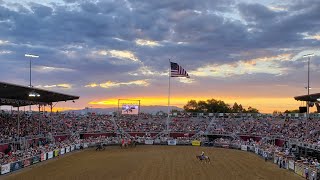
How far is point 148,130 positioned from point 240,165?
3685 cm

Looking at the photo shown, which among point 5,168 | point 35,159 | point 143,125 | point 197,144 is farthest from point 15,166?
point 143,125

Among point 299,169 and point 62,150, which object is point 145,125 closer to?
point 62,150

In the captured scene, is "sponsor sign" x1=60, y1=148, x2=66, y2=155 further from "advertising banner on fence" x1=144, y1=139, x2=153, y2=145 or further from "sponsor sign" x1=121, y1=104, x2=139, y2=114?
"sponsor sign" x1=121, y1=104, x2=139, y2=114

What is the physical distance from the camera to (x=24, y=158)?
3856 centimetres

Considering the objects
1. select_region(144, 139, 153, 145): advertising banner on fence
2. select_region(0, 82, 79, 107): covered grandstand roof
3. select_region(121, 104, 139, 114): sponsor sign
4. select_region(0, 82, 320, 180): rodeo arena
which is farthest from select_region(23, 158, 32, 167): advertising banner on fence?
select_region(121, 104, 139, 114): sponsor sign

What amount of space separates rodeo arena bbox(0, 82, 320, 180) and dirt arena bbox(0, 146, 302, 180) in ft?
0.28

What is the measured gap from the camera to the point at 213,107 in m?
134

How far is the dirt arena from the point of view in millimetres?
32594

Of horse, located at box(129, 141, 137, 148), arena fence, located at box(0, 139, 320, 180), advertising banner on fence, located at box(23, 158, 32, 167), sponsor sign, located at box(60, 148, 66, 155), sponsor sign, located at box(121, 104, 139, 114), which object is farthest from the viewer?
sponsor sign, located at box(121, 104, 139, 114)

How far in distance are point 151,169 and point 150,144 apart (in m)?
30.7

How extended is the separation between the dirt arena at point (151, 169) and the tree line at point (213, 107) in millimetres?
84271

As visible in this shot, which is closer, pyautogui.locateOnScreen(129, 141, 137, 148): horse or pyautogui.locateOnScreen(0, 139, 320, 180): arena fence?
pyautogui.locateOnScreen(0, 139, 320, 180): arena fence

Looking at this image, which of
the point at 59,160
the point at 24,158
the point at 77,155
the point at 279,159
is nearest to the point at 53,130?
the point at 77,155

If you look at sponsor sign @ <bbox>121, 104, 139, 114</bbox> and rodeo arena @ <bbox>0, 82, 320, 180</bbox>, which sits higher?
sponsor sign @ <bbox>121, 104, 139, 114</bbox>
